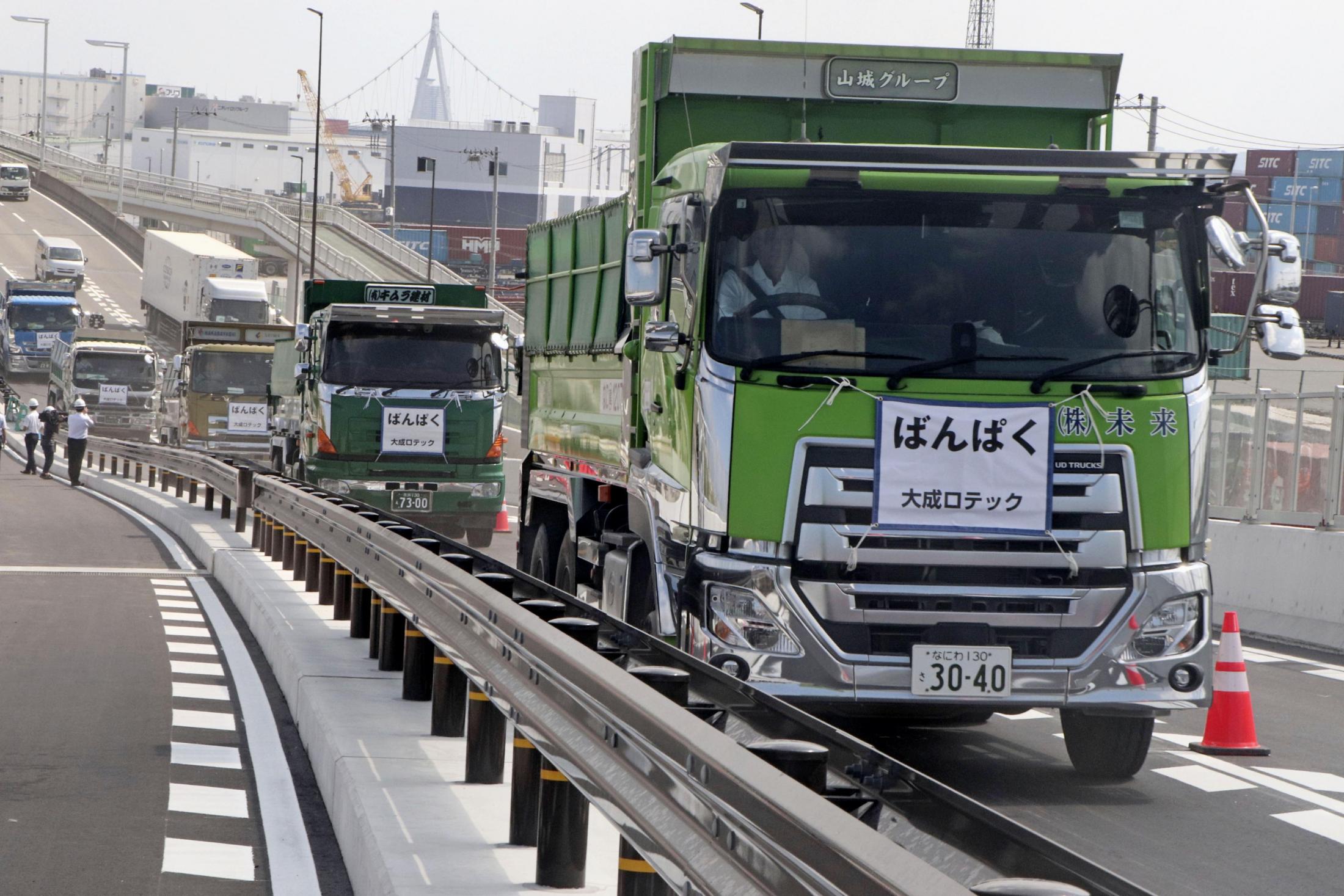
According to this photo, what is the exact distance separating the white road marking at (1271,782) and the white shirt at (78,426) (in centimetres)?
3006

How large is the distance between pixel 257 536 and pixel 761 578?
12676mm

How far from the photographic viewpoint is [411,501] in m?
23.0

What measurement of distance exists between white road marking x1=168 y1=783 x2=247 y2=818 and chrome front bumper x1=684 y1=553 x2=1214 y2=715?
198 cm

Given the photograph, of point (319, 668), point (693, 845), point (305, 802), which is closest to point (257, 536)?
point (319, 668)

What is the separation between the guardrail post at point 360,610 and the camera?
1084cm

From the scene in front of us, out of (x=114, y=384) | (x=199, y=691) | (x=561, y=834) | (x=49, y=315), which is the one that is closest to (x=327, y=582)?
(x=199, y=691)

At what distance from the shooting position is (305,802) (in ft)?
24.3

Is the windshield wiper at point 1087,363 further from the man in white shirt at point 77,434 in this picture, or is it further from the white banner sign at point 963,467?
the man in white shirt at point 77,434

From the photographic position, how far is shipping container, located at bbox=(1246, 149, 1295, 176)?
358 ft

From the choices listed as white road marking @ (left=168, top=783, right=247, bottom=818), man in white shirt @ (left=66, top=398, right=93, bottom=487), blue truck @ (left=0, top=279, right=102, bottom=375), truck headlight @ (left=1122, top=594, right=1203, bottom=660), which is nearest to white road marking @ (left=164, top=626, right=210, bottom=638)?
white road marking @ (left=168, top=783, right=247, bottom=818)

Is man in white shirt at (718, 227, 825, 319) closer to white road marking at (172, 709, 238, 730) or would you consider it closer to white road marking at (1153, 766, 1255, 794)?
white road marking at (1153, 766, 1255, 794)

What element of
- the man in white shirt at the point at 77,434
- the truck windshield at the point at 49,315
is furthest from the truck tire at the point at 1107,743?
the truck windshield at the point at 49,315

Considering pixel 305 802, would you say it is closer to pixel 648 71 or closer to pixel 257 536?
pixel 648 71

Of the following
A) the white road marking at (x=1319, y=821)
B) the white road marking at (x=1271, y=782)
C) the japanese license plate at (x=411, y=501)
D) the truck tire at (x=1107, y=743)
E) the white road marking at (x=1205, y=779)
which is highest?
the japanese license plate at (x=411, y=501)
